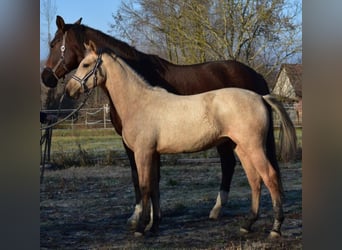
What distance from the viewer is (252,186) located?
3520 millimetres

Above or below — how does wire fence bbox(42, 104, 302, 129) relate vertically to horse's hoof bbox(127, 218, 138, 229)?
above

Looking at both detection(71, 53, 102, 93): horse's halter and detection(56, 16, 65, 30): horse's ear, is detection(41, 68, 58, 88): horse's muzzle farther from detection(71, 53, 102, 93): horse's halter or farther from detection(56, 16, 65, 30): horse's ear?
detection(56, 16, 65, 30): horse's ear

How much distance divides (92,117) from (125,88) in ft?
1.16

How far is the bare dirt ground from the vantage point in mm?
3566

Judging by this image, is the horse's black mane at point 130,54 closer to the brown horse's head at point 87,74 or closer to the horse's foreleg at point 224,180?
the brown horse's head at point 87,74

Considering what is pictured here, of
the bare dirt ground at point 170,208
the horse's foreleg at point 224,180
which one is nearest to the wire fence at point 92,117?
the bare dirt ground at point 170,208

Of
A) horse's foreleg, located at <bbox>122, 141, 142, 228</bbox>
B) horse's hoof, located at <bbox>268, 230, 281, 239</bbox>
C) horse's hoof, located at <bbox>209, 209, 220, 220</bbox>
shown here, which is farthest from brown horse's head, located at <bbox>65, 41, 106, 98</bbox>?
horse's hoof, located at <bbox>268, 230, 281, 239</bbox>

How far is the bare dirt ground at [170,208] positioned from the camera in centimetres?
357

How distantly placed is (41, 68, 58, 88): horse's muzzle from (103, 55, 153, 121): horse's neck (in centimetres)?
39

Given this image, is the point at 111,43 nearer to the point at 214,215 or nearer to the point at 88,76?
the point at 88,76

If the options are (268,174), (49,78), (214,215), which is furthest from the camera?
(214,215)

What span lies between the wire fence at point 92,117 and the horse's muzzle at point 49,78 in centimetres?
21

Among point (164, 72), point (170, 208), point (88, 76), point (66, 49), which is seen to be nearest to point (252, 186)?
point (170, 208)
